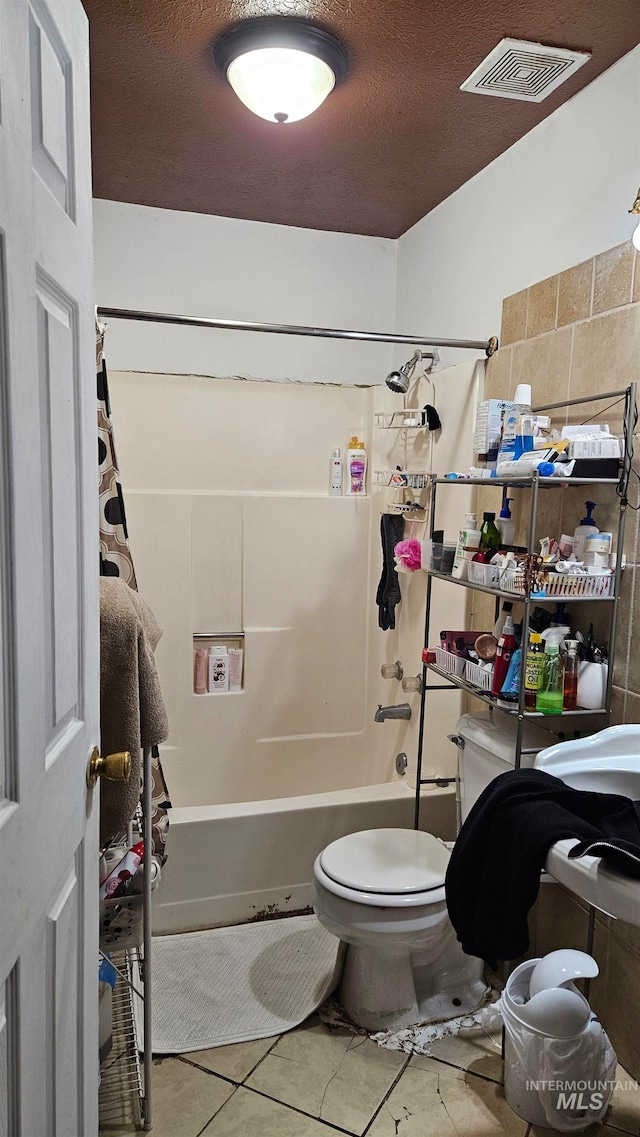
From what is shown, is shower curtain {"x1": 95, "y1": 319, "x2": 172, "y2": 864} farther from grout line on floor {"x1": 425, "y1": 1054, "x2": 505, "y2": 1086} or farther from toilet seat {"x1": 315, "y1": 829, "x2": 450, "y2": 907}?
grout line on floor {"x1": 425, "y1": 1054, "x2": 505, "y2": 1086}

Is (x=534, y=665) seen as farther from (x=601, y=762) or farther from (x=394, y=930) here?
(x=394, y=930)

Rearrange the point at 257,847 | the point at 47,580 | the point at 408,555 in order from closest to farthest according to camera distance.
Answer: the point at 47,580 → the point at 257,847 → the point at 408,555

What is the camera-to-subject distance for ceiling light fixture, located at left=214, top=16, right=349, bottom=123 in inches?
65.9

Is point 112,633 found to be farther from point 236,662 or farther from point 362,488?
point 362,488

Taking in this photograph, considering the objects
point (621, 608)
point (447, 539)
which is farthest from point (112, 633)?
point (447, 539)

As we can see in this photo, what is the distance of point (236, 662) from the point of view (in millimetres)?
2984

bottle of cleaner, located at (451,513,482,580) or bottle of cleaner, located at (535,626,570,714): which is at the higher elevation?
bottle of cleaner, located at (451,513,482,580)

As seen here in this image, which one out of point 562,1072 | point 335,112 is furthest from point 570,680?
point 335,112

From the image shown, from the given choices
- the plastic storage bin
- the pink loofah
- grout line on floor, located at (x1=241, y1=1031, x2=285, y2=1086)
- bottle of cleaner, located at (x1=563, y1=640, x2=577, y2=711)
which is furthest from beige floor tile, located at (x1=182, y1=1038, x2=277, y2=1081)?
the pink loofah

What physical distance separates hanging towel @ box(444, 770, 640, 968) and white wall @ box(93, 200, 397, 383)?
2.09 m

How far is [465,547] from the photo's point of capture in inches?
77.3

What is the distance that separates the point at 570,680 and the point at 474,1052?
3.18ft

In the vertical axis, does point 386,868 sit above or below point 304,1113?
above

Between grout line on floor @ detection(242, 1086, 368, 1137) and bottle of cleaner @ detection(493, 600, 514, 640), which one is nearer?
grout line on floor @ detection(242, 1086, 368, 1137)
